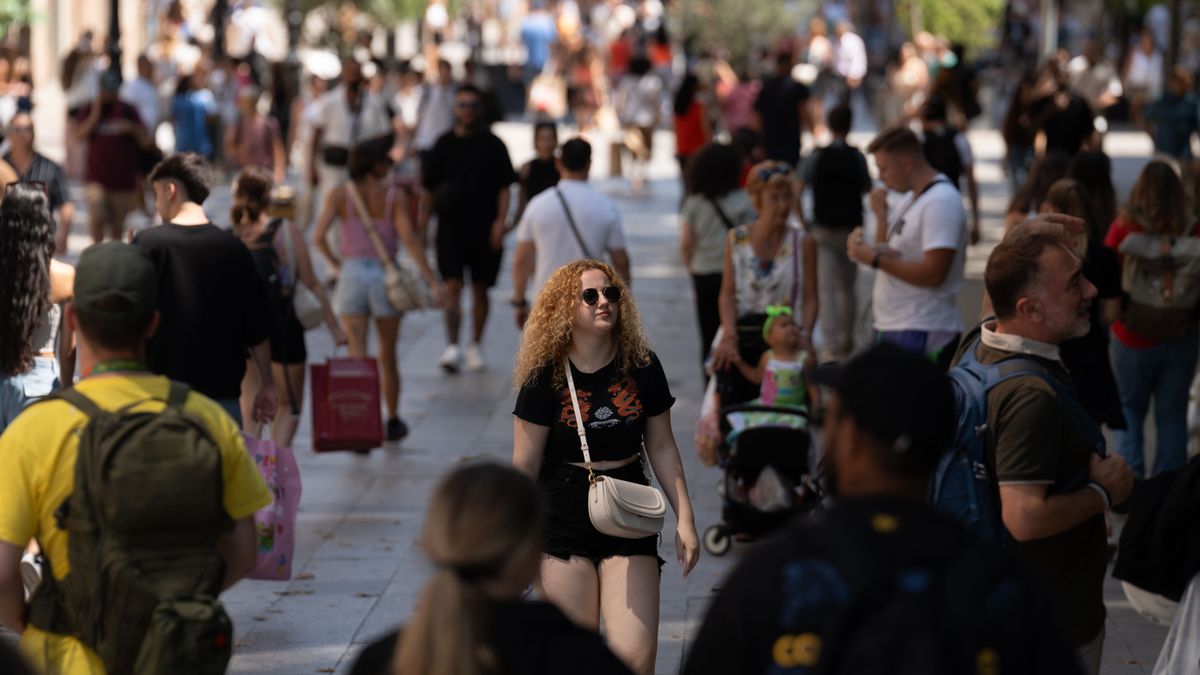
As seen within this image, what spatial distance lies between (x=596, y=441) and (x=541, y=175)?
836 cm

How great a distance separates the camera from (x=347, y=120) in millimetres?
19859

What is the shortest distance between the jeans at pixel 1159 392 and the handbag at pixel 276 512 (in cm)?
440

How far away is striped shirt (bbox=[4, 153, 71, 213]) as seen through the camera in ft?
41.5

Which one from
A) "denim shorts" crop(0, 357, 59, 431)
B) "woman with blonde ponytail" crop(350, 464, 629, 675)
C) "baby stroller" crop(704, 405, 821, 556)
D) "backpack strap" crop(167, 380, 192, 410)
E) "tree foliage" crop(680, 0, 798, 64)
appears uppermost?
"tree foliage" crop(680, 0, 798, 64)

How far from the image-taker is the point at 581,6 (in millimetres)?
48594

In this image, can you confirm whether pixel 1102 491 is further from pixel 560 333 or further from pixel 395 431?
pixel 395 431

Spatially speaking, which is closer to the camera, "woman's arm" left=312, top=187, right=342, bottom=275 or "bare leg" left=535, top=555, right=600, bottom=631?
"bare leg" left=535, top=555, right=600, bottom=631

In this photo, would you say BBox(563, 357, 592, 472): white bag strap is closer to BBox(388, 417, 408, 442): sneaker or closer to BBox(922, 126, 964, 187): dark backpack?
BBox(388, 417, 408, 442): sneaker

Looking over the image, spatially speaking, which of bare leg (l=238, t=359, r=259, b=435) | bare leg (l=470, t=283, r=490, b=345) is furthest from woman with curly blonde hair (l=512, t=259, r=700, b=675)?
bare leg (l=470, t=283, r=490, b=345)

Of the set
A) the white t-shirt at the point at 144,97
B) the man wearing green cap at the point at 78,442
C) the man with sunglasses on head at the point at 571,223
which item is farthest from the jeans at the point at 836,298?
the white t-shirt at the point at 144,97

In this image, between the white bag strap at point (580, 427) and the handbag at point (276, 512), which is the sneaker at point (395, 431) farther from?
the white bag strap at point (580, 427)

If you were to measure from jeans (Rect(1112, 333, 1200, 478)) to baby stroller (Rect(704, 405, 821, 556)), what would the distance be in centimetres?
178

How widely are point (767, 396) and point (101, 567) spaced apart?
5454 millimetres

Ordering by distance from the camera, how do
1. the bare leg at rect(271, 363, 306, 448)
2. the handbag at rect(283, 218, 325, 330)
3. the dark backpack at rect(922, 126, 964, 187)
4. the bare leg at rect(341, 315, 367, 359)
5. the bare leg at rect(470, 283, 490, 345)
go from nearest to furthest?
the bare leg at rect(271, 363, 306, 448) → the handbag at rect(283, 218, 325, 330) → the bare leg at rect(341, 315, 367, 359) → the dark backpack at rect(922, 126, 964, 187) → the bare leg at rect(470, 283, 490, 345)
